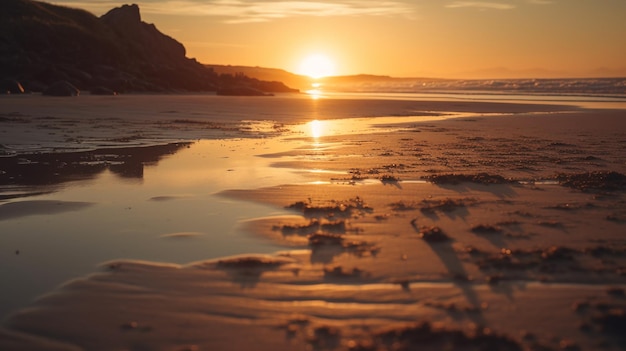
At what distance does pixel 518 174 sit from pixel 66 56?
159 feet

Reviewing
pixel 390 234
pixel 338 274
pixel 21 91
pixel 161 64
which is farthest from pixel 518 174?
pixel 161 64

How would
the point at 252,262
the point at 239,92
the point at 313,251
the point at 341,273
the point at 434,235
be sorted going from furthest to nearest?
the point at 239,92, the point at 434,235, the point at 313,251, the point at 252,262, the point at 341,273

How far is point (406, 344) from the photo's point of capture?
3656 millimetres

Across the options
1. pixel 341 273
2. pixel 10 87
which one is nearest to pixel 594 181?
pixel 341 273

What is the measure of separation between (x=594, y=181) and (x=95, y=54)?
→ 51705mm

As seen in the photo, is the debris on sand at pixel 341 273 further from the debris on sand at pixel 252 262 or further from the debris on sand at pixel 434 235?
the debris on sand at pixel 434 235

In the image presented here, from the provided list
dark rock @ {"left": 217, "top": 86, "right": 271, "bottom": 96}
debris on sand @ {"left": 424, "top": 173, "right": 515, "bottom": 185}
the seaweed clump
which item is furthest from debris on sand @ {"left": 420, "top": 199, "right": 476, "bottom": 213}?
dark rock @ {"left": 217, "top": 86, "right": 271, "bottom": 96}

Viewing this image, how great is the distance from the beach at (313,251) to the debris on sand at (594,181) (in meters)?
0.04

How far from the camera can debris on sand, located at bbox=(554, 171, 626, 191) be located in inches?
336

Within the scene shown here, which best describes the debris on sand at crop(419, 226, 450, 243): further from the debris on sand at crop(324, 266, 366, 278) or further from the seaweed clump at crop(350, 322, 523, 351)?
the seaweed clump at crop(350, 322, 523, 351)

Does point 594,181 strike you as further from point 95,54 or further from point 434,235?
point 95,54

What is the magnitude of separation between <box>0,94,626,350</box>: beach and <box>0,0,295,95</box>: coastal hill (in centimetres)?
3099

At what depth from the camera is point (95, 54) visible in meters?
53.5

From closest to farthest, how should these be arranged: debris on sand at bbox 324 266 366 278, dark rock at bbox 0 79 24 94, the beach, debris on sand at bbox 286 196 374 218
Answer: the beach → debris on sand at bbox 324 266 366 278 → debris on sand at bbox 286 196 374 218 → dark rock at bbox 0 79 24 94
